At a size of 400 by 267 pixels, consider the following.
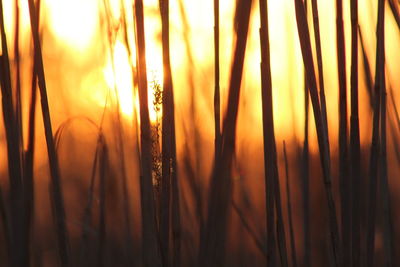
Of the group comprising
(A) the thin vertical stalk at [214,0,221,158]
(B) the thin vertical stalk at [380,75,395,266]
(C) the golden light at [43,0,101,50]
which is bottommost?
(B) the thin vertical stalk at [380,75,395,266]

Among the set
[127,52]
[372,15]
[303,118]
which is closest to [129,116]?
[127,52]

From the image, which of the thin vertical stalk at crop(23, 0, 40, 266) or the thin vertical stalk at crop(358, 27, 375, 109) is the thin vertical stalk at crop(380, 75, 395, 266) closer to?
the thin vertical stalk at crop(358, 27, 375, 109)

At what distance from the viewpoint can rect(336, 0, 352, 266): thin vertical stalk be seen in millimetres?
1132

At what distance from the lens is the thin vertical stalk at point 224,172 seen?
1.08 m

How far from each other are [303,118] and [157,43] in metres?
0.31

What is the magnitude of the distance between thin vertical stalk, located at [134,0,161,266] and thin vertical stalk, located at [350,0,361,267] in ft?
1.16

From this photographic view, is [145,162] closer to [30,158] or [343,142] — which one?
[30,158]

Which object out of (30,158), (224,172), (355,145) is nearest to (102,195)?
(30,158)

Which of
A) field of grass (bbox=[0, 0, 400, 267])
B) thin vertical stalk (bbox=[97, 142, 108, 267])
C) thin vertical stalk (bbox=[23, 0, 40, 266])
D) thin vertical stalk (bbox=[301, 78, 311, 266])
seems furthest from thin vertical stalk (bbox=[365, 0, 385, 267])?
thin vertical stalk (bbox=[23, 0, 40, 266])

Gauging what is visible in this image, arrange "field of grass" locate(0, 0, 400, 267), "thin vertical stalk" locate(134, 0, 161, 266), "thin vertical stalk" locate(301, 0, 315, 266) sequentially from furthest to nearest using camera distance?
"thin vertical stalk" locate(301, 0, 315, 266)
"field of grass" locate(0, 0, 400, 267)
"thin vertical stalk" locate(134, 0, 161, 266)

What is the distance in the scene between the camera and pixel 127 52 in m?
1.18

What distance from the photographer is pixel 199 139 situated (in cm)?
125

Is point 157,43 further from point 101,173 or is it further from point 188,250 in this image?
point 188,250

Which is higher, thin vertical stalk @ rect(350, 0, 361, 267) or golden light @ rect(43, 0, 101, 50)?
golden light @ rect(43, 0, 101, 50)
